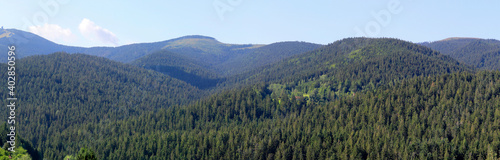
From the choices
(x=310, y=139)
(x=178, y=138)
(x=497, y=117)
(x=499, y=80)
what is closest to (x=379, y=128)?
(x=310, y=139)

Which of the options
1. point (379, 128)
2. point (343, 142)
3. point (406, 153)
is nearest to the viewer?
point (406, 153)

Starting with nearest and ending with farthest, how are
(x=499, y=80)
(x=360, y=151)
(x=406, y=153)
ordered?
(x=406, y=153), (x=360, y=151), (x=499, y=80)

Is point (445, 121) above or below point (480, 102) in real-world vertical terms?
below

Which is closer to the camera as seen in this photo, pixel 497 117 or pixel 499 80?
pixel 497 117

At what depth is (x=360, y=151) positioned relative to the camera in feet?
513

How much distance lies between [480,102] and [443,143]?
57.7 metres

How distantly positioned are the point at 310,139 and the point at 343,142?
1944 cm

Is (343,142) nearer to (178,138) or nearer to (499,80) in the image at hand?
(178,138)

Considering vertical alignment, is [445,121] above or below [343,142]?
above

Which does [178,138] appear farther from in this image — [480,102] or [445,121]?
[480,102]

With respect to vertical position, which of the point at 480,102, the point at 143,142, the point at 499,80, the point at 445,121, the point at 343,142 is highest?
the point at 499,80

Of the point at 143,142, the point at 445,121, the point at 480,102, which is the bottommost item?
the point at 143,142

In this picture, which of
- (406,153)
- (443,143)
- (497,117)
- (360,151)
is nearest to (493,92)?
(497,117)

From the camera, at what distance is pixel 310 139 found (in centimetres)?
17838
